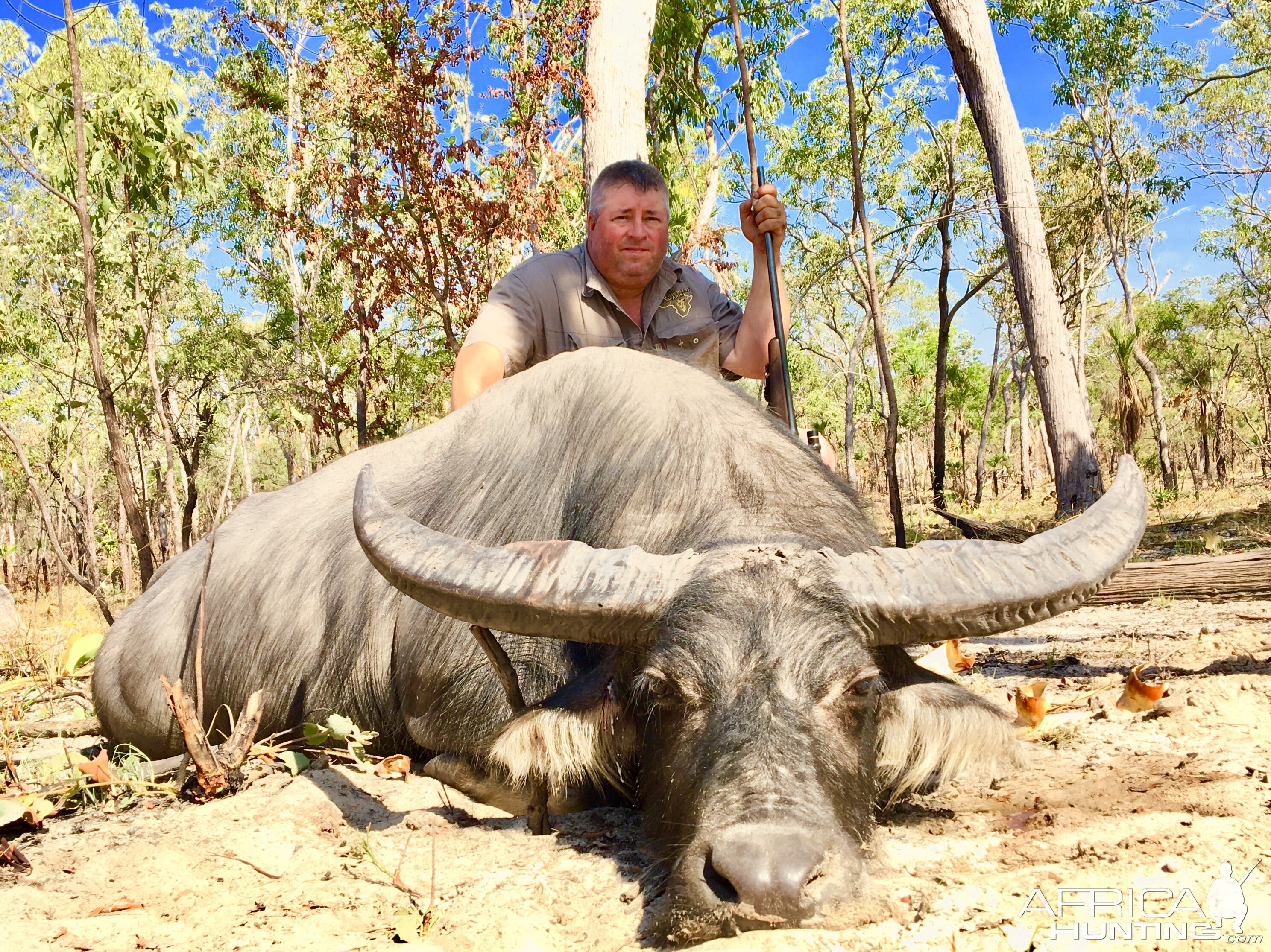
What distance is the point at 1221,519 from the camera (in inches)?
460

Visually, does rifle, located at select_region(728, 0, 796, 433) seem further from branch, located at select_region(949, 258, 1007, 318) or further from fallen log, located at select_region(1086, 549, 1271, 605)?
branch, located at select_region(949, 258, 1007, 318)

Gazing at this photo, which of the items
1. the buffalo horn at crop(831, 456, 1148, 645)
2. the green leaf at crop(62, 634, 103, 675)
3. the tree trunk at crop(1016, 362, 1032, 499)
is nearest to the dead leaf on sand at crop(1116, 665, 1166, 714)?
the buffalo horn at crop(831, 456, 1148, 645)

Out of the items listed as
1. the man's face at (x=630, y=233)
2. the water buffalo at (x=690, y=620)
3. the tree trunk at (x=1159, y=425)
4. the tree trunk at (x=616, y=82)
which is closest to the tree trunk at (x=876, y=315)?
the tree trunk at (x=616, y=82)

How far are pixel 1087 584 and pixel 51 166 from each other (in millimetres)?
7670

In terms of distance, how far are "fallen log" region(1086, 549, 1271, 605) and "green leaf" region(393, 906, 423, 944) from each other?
4522 mm

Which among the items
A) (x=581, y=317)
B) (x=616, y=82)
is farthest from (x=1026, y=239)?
(x=581, y=317)

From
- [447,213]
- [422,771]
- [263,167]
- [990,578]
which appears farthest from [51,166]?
[263,167]

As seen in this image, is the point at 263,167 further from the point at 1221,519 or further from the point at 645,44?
the point at 1221,519

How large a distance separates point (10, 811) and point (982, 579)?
273cm

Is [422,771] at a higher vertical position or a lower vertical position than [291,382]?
lower

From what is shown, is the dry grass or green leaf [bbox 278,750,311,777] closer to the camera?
green leaf [bbox 278,750,311,777]

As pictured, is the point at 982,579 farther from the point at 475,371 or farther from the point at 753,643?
the point at 475,371

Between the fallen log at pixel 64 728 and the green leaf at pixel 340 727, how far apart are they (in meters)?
2.07

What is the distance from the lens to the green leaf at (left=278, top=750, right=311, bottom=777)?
2957 millimetres
